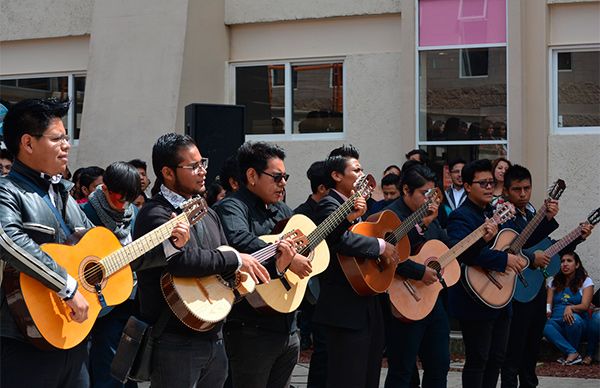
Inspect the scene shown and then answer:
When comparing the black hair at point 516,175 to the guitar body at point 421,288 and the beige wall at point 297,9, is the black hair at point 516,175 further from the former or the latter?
the beige wall at point 297,9

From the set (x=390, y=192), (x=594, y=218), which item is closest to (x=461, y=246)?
(x=594, y=218)

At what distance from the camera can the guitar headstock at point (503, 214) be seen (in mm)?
7711

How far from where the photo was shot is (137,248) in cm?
483

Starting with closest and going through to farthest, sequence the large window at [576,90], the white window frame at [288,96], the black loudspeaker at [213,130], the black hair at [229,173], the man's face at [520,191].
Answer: the black hair at [229,173] < the man's face at [520,191] < the black loudspeaker at [213,130] < the large window at [576,90] < the white window frame at [288,96]

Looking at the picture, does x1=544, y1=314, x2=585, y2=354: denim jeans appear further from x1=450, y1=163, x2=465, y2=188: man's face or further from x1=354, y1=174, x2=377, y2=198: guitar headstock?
x1=354, y1=174, x2=377, y2=198: guitar headstock

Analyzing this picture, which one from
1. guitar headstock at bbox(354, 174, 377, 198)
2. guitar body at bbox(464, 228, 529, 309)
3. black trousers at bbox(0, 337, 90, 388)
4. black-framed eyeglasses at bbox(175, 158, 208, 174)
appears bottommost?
black trousers at bbox(0, 337, 90, 388)

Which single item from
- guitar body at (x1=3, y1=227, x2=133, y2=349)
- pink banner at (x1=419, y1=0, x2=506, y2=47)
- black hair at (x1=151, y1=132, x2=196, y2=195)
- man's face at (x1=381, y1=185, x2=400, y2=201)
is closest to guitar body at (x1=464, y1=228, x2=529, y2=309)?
man's face at (x1=381, y1=185, x2=400, y2=201)

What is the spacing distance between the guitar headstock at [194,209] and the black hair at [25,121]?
0.85 m

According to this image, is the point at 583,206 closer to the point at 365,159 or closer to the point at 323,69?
the point at 365,159

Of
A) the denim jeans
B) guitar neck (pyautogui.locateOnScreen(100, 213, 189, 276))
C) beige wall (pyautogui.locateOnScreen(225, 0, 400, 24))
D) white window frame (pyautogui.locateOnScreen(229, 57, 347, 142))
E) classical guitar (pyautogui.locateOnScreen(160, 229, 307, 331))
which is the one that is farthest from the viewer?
white window frame (pyautogui.locateOnScreen(229, 57, 347, 142))

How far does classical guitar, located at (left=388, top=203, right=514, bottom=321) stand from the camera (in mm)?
7301

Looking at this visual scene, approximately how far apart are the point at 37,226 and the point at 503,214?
14.1ft

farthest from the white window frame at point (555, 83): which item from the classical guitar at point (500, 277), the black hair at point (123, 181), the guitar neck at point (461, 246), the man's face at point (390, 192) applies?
the black hair at point (123, 181)

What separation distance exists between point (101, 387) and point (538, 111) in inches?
300
